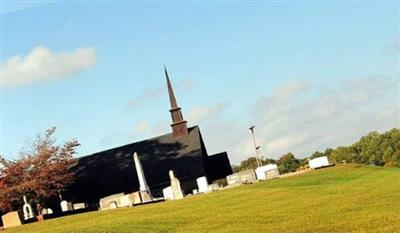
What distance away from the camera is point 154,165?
2408 inches

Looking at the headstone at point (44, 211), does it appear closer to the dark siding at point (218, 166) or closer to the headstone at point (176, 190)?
the headstone at point (176, 190)

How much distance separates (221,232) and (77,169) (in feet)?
152

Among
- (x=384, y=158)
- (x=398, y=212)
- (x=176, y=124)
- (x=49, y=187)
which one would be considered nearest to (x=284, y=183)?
(x=398, y=212)

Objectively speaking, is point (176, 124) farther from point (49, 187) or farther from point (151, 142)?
point (49, 187)

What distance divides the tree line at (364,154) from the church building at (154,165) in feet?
140

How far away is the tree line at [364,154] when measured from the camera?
111250mm

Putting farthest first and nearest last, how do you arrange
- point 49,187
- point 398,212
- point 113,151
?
point 113,151
point 49,187
point 398,212

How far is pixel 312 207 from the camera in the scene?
22.7 m

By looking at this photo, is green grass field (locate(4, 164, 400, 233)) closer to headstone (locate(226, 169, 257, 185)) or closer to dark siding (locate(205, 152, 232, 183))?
headstone (locate(226, 169, 257, 185))

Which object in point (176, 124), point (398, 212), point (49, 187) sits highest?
point (176, 124)

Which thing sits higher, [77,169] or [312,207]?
[77,169]

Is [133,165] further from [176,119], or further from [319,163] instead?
[319,163]

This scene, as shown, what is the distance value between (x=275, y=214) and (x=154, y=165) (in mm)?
39640

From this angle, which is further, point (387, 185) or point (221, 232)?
point (387, 185)
